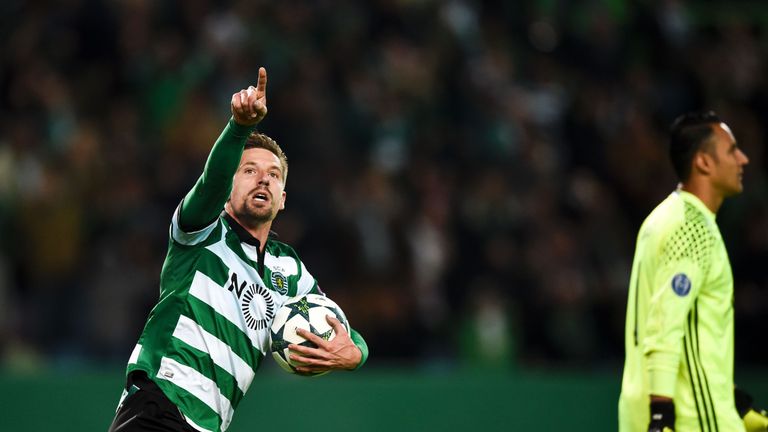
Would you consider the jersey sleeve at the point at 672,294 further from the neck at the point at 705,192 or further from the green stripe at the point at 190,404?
the green stripe at the point at 190,404

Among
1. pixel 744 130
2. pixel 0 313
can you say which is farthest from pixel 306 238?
pixel 744 130

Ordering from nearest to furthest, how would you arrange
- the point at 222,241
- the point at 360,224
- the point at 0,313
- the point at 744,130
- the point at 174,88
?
the point at 222,241
the point at 0,313
the point at 360,224
the point at 174,88
the point at 744,130

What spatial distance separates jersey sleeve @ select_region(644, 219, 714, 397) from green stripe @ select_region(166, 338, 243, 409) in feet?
5.51

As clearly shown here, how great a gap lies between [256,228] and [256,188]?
17 cm

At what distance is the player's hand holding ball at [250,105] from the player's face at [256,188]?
0.47m

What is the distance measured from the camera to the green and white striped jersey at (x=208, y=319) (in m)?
4.51

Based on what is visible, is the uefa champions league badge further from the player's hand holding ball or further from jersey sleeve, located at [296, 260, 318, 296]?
the player's hand holding ball

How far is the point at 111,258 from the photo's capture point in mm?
8602

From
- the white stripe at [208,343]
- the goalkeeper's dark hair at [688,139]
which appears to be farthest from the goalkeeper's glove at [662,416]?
the white stripe at [208,343]

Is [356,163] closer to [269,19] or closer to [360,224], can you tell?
[360,224]

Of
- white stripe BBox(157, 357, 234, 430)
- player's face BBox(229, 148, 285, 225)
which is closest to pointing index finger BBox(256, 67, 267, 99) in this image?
player's face BBox(229, 148, 285, 225)

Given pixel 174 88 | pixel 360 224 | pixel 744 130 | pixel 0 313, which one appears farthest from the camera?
pixel 744 130

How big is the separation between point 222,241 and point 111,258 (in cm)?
413

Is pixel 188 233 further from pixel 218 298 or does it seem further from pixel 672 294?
pixel 672 294
